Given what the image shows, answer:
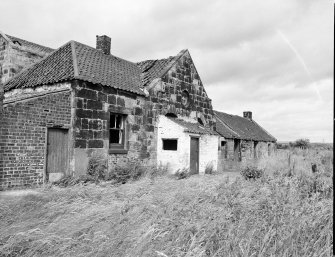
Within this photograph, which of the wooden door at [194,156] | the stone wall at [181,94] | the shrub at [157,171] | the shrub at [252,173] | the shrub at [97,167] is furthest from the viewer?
the wooden door at [194,156]

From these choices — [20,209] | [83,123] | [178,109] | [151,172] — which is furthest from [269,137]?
[20,209]

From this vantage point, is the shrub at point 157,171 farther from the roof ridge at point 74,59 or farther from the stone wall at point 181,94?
the roof ridge at point 74,59

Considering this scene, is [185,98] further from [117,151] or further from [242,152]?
[242,152]

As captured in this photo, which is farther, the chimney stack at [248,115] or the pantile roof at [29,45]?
the chimney stack at [248,115]

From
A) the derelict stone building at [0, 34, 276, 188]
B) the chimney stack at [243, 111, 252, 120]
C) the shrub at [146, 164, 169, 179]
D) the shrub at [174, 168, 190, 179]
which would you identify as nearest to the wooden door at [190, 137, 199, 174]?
the derelict stone building at [0, 34, 276, 188]

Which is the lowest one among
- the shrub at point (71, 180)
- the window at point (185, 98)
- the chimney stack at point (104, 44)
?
the shrub at point (71, 180)

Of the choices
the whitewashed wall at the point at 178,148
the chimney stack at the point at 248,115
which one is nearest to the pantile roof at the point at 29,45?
the whitewashed wall at the point at 178,148

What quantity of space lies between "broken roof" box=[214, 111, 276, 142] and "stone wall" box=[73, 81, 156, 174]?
10.4 meters

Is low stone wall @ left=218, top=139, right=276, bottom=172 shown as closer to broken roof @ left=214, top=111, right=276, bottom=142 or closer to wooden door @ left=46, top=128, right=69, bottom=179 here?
broken roof @ left=214, top=111, right=276, bottom=142

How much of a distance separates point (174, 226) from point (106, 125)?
8966 mm

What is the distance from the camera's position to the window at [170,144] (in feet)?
52.1

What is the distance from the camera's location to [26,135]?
1062 cm

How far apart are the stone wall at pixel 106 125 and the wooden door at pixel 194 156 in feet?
5.84

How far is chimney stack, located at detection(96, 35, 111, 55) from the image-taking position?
52.4ft
